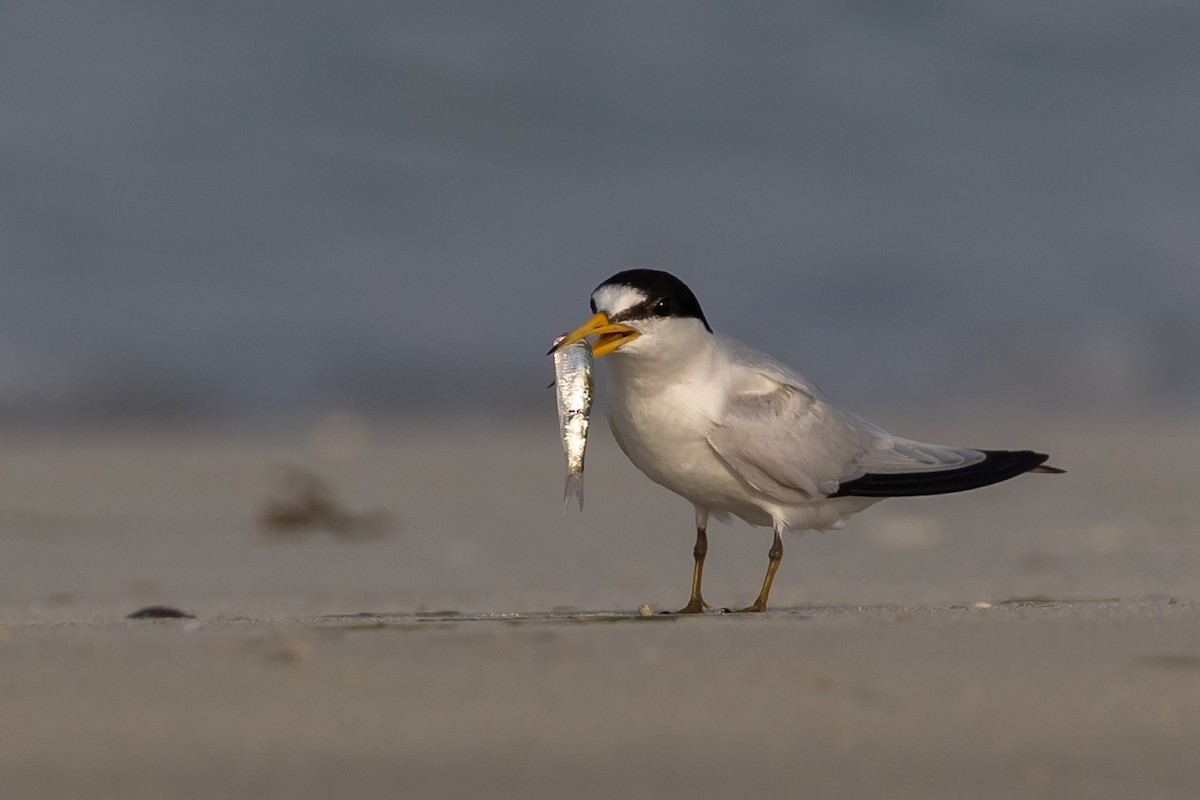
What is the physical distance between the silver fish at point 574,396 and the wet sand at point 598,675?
410mm

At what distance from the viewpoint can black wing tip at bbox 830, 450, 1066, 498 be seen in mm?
5016

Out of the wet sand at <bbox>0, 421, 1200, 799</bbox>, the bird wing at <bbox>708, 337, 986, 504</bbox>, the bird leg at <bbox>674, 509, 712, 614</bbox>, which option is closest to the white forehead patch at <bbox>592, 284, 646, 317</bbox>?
the bird wing at <bbox>708, 337, 986, 504</bbox>

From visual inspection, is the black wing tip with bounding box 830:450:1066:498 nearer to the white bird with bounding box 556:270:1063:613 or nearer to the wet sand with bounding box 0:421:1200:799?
the white bird with bounding box 556:270:1063:613

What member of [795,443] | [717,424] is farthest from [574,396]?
[795,443]

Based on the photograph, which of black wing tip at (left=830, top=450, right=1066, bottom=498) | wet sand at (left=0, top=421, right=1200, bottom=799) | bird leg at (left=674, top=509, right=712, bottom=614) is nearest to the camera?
wet sand at (left=0, top=421, right=1200, bottom=799)

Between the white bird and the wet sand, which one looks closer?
the wet sand

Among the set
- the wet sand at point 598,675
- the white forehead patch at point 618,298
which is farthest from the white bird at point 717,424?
the wet sand at point 598,675

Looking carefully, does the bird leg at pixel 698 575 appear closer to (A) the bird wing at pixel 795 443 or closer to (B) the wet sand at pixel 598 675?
(B) the wet sand at pixel 598 675

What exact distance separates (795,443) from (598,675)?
1625mm

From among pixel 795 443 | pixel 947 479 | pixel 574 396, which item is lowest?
pixel 947 479

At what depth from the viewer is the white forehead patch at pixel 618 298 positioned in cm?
476

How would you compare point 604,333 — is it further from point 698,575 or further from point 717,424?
point 698,575

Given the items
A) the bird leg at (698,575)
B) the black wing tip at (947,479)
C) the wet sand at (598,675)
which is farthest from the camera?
the black wing tip at (947,479)

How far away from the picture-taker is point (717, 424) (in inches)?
186
